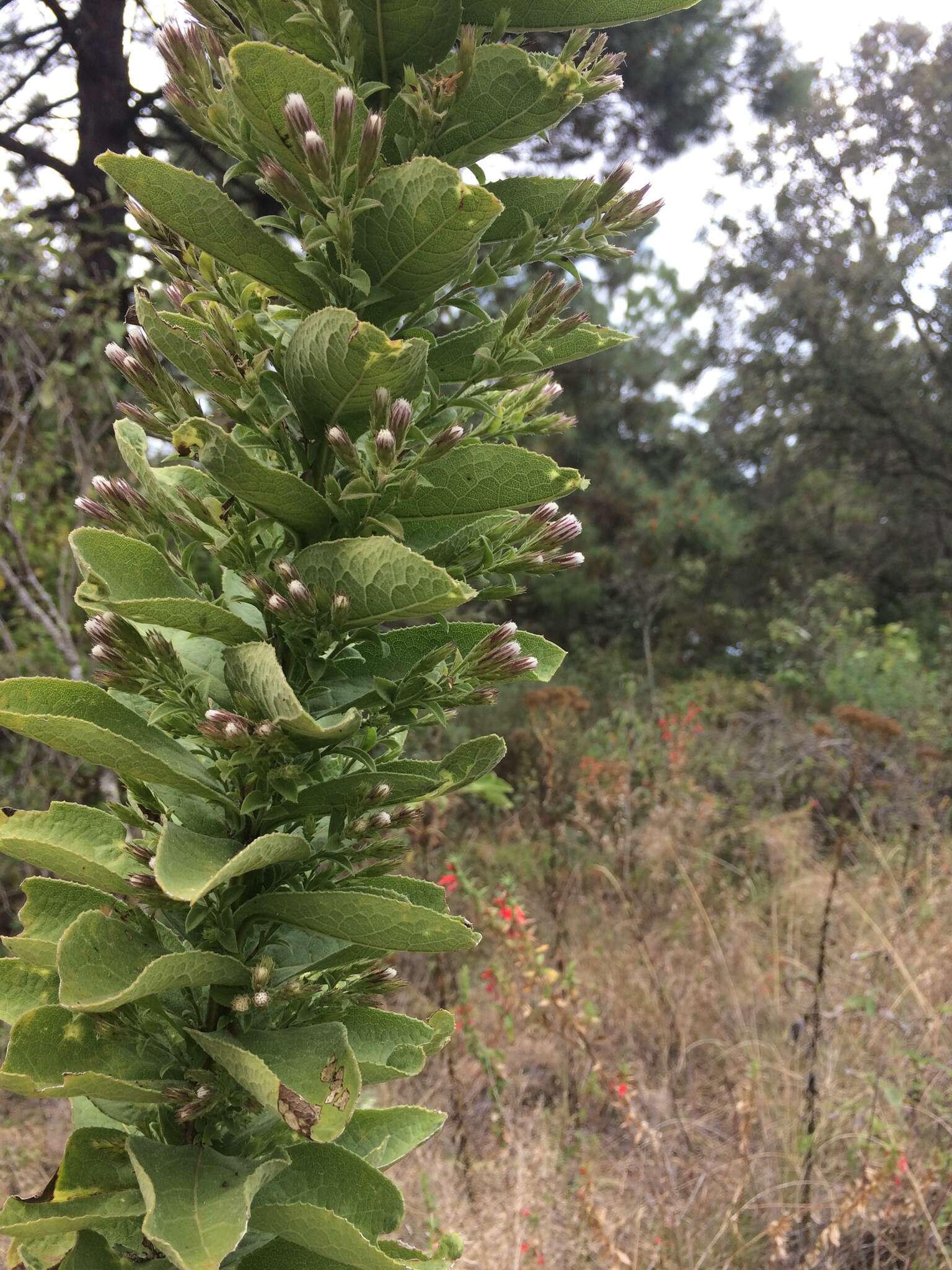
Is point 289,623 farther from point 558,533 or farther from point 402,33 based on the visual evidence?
point 402,33

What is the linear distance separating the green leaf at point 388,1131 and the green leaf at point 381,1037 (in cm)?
7

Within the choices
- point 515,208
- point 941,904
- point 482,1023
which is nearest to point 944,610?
point 941,904

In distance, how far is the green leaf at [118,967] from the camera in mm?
731

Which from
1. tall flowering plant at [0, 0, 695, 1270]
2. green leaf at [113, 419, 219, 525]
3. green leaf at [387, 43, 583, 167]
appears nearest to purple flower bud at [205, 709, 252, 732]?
tall flowering plant at [0, 0, 695, 1270]

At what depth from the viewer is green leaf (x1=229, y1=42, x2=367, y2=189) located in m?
0.78

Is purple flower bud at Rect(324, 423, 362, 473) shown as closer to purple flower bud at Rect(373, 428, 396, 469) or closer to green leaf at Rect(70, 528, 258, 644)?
purple flower bud at Rect(373, 428, 396, 469)

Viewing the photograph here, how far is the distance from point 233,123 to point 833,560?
14.4 metres

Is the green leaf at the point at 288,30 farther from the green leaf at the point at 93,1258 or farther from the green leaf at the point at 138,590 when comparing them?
the green leaf at the point at 93,1258

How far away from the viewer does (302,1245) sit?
832mm

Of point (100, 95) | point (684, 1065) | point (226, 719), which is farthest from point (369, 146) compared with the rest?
point (100, 95)

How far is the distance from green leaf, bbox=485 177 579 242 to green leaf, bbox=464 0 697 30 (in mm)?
140

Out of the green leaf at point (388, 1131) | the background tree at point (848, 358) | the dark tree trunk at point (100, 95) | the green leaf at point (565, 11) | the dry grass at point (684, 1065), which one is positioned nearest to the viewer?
the green leaf at point (565, 11)

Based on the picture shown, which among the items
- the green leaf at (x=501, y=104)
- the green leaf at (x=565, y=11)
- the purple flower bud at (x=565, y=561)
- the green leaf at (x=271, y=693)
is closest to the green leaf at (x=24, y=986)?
the green leaf at (x=271, y=693)

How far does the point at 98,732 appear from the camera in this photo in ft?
2.56
